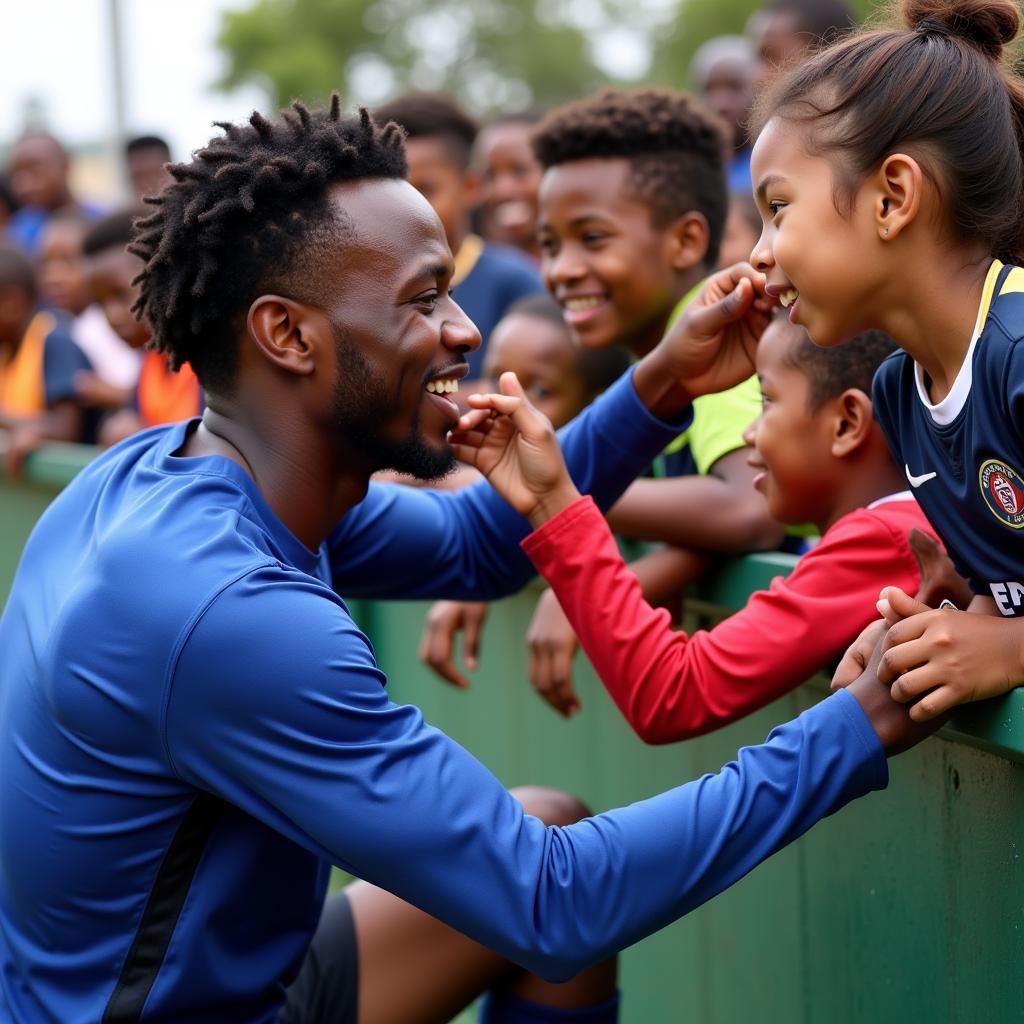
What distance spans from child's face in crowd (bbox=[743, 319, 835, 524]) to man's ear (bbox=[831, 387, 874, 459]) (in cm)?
2

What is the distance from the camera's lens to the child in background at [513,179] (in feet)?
25.2

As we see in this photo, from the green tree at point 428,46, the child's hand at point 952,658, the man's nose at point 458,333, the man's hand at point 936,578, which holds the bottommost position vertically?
the green tree at point 428,46

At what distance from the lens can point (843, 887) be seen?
276 cm

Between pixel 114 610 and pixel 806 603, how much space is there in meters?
1.12

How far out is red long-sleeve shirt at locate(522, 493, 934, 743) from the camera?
2594 mm

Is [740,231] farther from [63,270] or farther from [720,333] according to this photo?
[63,270]

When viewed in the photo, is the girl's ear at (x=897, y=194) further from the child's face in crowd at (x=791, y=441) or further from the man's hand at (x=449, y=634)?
the man's hand at (x=449, y=634)

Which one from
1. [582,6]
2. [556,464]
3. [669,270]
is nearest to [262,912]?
[556,464]

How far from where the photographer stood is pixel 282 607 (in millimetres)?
2230

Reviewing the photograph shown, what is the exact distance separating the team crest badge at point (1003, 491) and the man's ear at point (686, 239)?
193cm

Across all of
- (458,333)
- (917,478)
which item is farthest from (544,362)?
(917,478)

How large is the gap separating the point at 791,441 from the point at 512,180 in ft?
16.7

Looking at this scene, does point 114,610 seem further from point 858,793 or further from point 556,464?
point 858,793

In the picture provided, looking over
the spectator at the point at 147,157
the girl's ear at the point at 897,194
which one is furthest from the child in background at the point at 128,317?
the girl's ear at the point at 897,194
